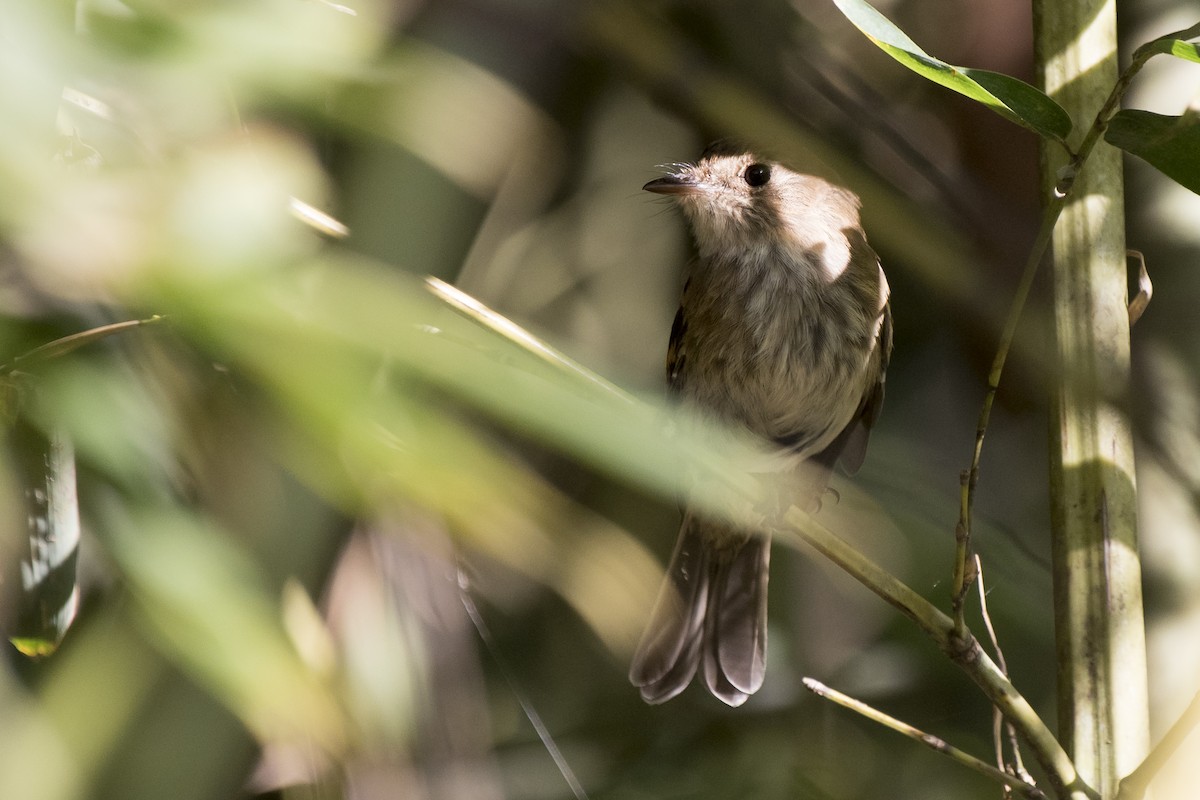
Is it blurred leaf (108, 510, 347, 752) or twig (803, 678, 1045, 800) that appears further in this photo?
blurred leaf (108, 510, 347, 752)

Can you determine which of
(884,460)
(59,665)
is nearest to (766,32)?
(884,460)

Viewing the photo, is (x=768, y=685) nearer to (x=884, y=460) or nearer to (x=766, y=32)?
(x=884, y=460)

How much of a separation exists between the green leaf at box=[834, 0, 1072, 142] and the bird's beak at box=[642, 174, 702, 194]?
128 centimetres

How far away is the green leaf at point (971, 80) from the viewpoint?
3.23 feet

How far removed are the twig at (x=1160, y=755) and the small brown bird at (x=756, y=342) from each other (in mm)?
1158

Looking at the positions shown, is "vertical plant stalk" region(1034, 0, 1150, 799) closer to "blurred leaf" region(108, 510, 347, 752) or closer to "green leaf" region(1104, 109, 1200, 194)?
"green leaf" region(1104, 109, 1200, 194)

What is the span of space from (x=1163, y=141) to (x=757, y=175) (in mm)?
1478

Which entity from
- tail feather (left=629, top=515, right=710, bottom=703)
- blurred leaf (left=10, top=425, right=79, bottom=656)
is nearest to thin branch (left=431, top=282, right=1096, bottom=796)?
blurred leaf (left=10, top=425, right=79, bottom=656)

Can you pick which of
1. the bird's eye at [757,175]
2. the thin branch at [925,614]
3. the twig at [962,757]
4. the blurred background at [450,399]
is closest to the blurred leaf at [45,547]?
the blurred background at [450,399]

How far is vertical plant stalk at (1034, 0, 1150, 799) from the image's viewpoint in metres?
1.23

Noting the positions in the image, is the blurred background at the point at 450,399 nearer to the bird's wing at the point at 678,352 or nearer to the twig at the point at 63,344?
the twig at the point at 63,344

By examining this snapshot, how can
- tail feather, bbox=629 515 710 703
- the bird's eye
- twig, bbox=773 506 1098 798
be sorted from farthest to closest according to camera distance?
the bird's eye
tail feather, bbox=629 515 710 703
twig, bbox=773 506 1098 798

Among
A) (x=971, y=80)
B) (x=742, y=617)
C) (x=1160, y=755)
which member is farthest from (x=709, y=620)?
(x=971, y=80)

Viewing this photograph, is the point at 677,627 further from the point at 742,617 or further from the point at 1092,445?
the point at 1092,445
